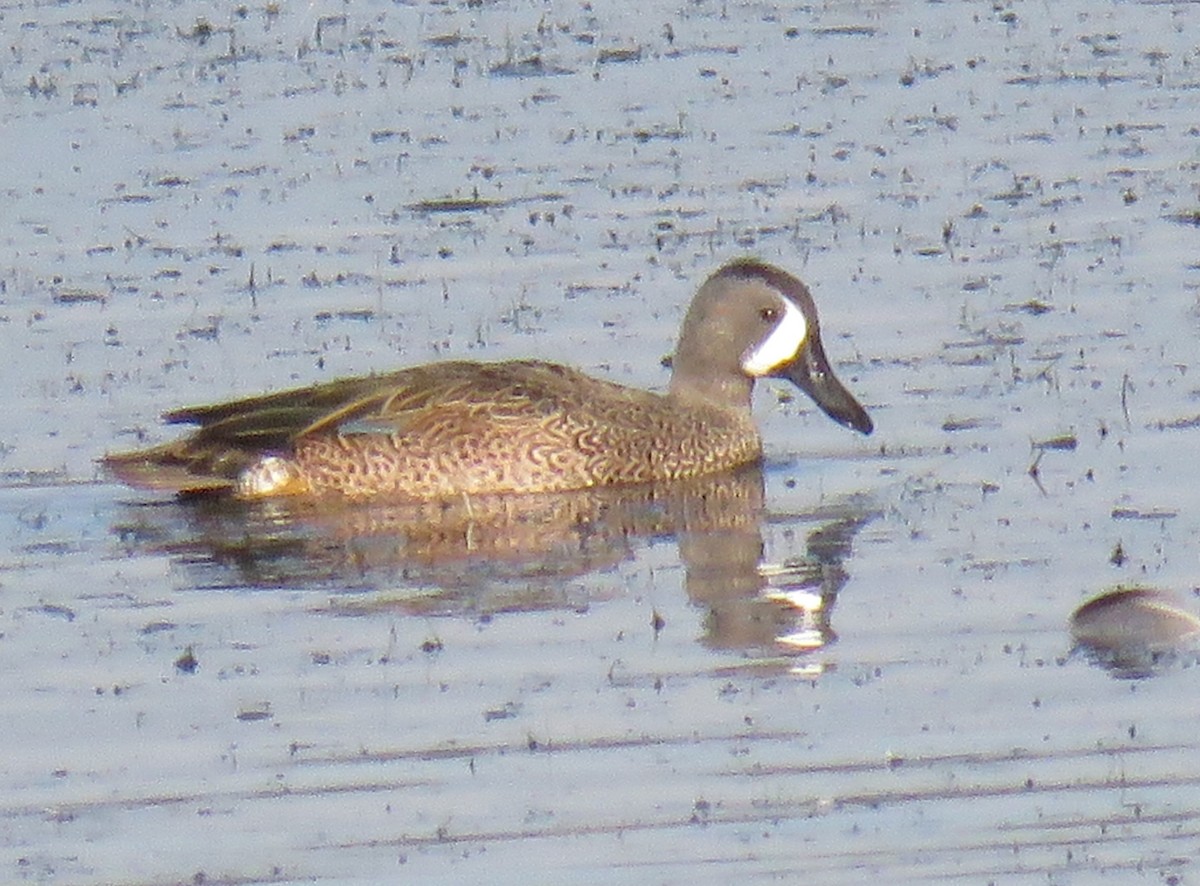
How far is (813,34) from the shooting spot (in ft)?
70.0

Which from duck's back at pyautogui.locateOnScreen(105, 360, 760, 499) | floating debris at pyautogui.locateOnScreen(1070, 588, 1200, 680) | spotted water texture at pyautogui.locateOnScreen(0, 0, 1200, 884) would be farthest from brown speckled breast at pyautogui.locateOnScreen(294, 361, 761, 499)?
floating debris at pyautogui.locateOnScreen(1070, 588, 1200, 680)

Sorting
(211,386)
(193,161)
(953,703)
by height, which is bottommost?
(953,703)

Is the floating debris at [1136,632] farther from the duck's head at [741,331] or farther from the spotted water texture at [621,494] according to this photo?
the duck's head at [741,331]

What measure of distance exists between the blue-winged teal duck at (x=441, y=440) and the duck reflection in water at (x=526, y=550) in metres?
0.08

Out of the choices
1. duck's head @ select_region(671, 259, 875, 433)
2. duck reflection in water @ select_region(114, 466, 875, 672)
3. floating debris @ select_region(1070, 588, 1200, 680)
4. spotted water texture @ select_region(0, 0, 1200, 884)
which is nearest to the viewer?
spotted water texture @ select_region(0, 0, 1200, 884)

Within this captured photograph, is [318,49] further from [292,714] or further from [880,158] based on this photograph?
[292,714]

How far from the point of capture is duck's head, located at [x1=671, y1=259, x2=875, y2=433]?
12984mm

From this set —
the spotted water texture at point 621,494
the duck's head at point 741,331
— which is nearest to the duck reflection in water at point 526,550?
the spotted water texture at point 621,494

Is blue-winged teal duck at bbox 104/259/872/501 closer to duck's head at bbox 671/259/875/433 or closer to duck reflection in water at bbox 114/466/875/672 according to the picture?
duck reflection in water at bbox 114/466/875/672

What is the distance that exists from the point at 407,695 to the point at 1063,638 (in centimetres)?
187

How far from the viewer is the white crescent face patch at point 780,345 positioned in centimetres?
1299

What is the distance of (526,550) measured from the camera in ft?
37.0

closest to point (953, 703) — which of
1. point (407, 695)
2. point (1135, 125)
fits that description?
point (407, 695)

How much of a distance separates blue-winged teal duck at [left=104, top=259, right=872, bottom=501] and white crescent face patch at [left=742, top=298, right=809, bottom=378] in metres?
0.46
